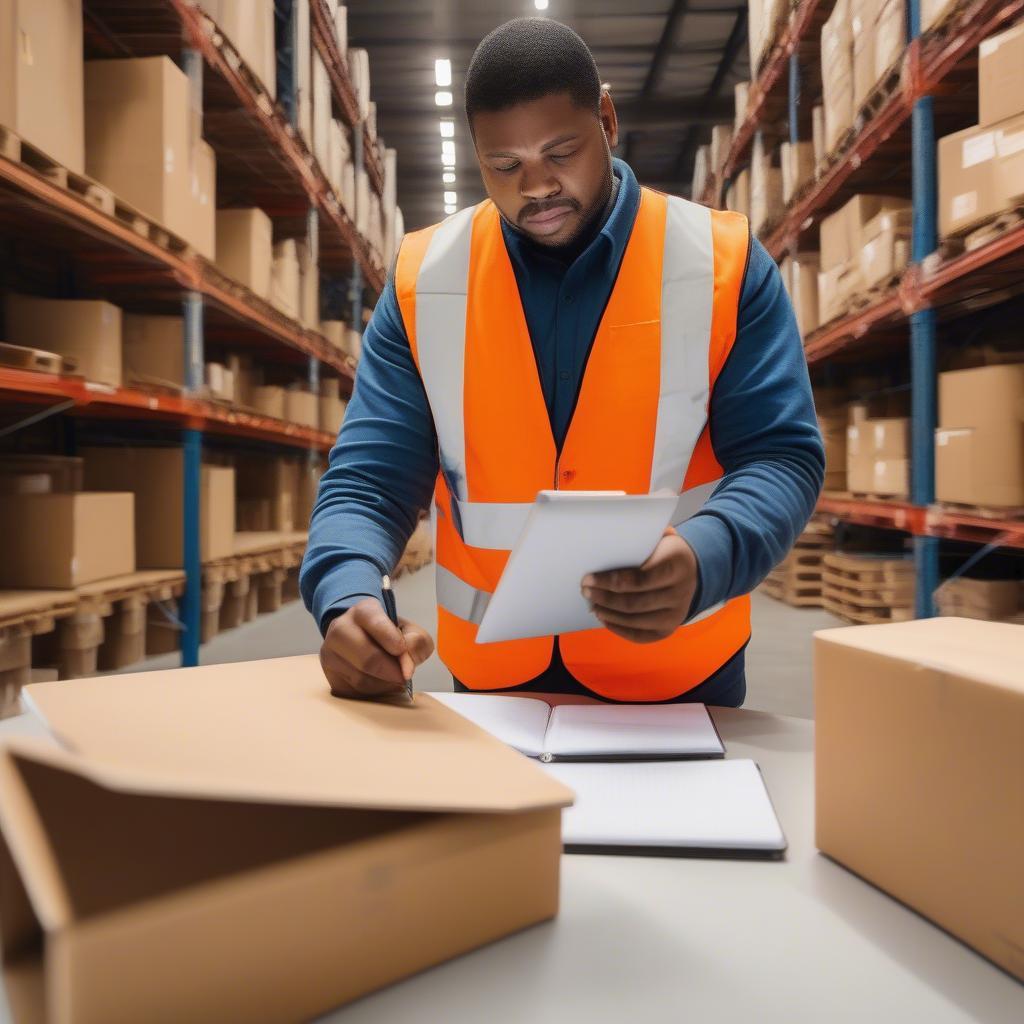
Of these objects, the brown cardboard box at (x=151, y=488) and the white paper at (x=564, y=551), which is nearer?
the white paper at (x=564, y=551)

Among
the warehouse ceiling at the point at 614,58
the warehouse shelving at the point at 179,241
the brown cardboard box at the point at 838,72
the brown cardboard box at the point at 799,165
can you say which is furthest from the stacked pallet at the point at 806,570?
the warehouse ceiling at the point at 614,58

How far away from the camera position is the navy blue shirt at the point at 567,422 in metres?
1.21

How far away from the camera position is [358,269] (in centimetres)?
727

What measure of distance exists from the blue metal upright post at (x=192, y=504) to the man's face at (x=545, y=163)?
9.03ft

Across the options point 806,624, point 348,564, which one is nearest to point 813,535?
point 806,624

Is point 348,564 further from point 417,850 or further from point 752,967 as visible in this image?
point 752,967

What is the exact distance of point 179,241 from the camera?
3512 mm

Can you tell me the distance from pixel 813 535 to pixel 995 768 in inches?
223

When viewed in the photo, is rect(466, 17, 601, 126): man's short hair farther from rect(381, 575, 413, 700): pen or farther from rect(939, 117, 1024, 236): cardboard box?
rect(939, 117, 1024, 236): cardboard box

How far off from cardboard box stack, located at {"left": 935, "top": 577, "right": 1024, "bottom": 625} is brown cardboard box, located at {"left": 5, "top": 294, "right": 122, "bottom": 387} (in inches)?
134

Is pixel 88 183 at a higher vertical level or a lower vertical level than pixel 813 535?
higher

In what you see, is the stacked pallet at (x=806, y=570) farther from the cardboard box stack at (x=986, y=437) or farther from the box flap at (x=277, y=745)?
the box flap at (x=277, y=745)

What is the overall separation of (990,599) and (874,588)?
148 cm

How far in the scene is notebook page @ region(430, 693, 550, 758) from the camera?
42.2 inches
